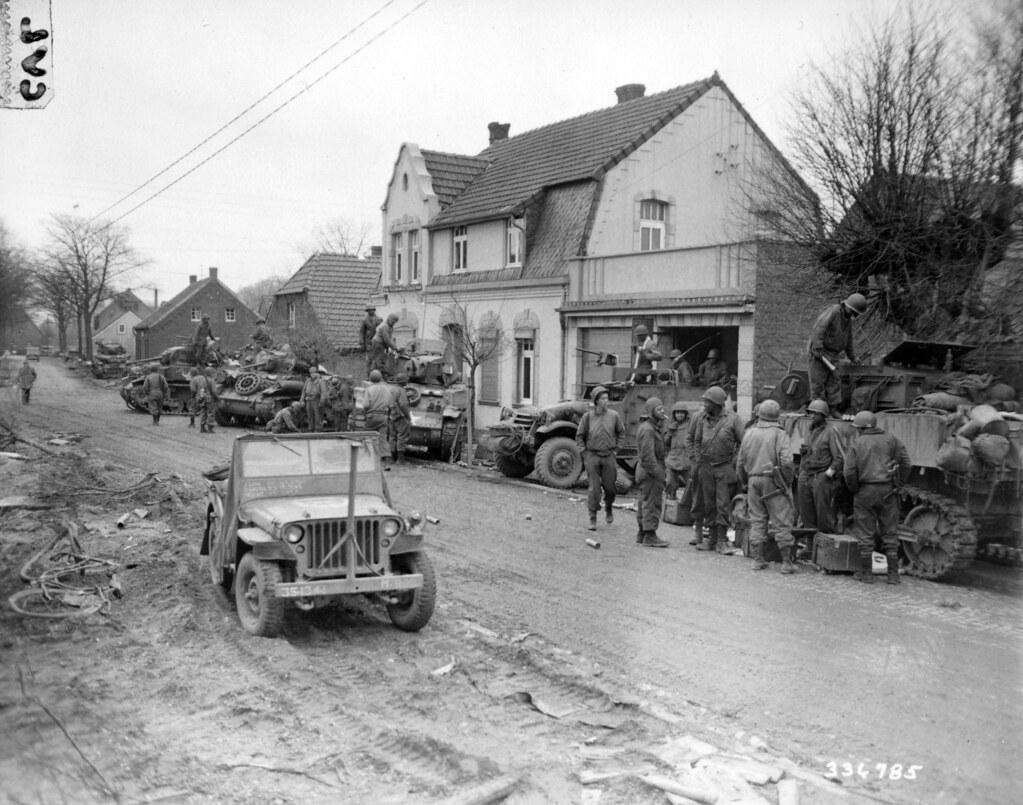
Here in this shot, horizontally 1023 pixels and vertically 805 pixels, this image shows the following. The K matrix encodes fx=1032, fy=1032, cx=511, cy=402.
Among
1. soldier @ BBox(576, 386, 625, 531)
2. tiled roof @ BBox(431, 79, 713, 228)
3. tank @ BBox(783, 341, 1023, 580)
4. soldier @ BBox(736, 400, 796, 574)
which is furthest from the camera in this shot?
tiled roof @ BBox(431, 79, 713, 228)

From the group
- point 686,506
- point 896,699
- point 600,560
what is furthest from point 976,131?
point 896,699

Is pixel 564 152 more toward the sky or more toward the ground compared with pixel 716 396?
more toward the sky

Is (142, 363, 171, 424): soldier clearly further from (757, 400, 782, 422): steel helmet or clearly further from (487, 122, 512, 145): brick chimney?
(757, 400, 782, 422): steel helmet

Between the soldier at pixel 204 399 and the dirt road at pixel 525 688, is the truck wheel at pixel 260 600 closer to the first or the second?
the dirt road at pixel 525 688

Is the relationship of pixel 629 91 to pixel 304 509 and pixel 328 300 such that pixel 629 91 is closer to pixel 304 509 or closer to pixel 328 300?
pixel 328 300

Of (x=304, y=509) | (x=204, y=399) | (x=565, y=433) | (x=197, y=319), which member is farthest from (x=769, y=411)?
(x=197, y=319)

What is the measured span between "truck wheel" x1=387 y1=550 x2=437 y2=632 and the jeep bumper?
12 centimetres

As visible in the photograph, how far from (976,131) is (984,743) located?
10453 mm

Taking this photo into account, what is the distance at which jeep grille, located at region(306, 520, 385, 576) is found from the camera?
780cm

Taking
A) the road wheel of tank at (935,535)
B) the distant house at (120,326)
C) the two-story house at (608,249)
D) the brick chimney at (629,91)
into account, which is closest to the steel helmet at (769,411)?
the road wheel of tank at (935,535)

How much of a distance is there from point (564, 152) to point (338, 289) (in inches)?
618

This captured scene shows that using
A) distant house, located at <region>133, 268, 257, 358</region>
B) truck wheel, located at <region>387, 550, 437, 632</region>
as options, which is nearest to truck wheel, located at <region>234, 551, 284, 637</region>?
truck wheel, located at <region>387, 550, 437, 632</region>

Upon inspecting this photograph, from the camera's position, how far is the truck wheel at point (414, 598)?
8062mm

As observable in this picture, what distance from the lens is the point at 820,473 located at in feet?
36.8
